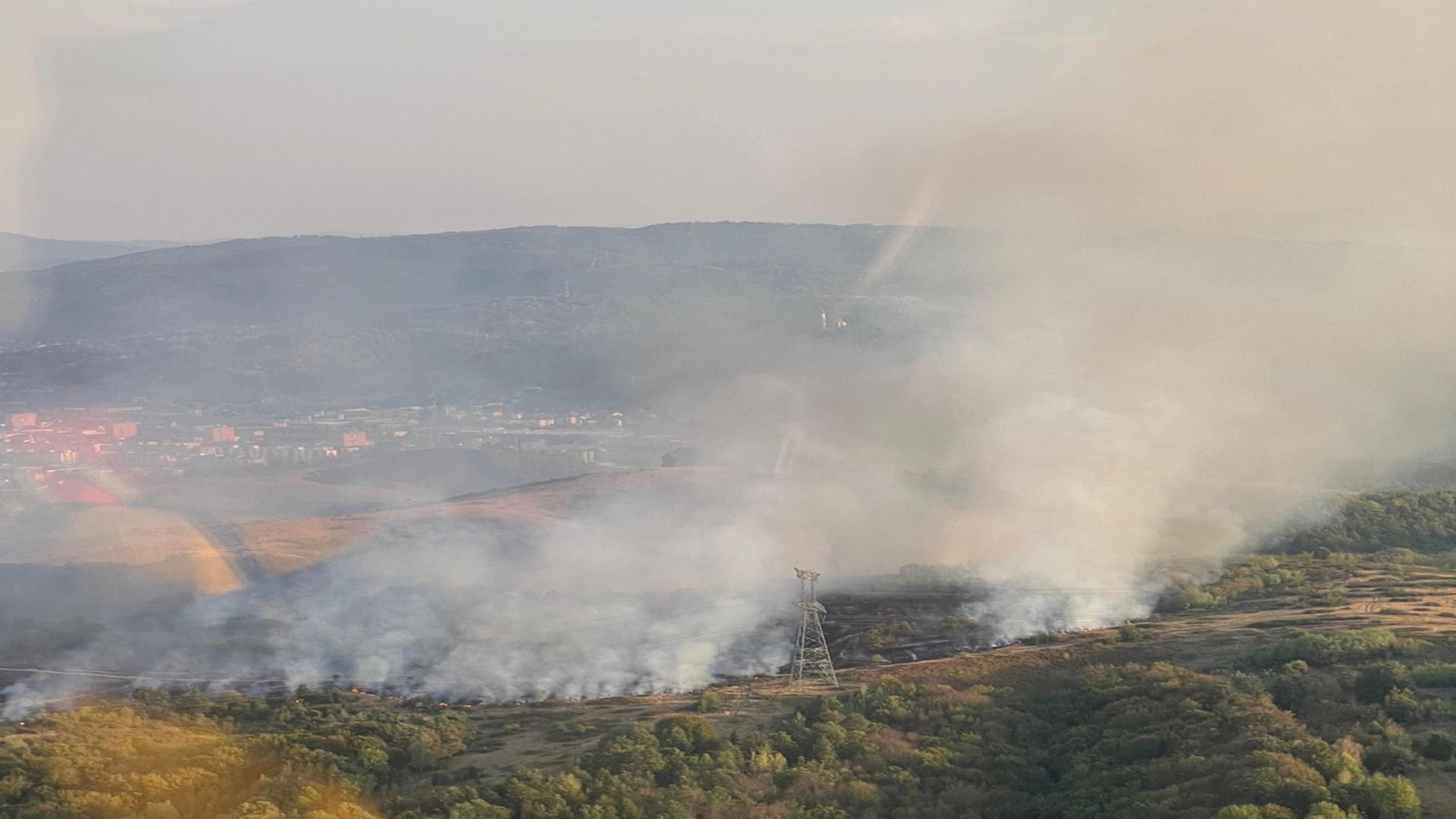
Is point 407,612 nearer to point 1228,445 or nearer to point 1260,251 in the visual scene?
point 1228,445

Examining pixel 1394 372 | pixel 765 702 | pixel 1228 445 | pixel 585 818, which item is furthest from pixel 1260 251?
pixel 585 818

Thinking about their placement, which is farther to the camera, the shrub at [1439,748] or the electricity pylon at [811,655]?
the electricity pylon at [811,655]

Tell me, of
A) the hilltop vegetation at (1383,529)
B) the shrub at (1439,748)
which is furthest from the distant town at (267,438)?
the shrub at (1439,748)


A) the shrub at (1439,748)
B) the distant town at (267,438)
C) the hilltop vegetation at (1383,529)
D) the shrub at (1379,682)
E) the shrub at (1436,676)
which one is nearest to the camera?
the shrub at (1439,748)

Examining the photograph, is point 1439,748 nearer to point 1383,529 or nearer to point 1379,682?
point 1379,682

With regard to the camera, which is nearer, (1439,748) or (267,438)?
(1439,748)

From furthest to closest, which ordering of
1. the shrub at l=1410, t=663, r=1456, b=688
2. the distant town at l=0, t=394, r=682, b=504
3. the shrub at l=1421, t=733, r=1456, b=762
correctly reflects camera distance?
the distant town at l=0, t=394, r=682, b=504
the shrub at l=1410, t=663, r=1456, b=688
the shrub at l=1421, t=733, r=1456, b=762

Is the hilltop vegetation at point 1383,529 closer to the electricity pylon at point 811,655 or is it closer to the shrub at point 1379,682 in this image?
the electricity pylon at point 811,655

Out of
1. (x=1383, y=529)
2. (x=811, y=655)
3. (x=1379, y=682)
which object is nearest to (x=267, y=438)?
(x=811, y=655)

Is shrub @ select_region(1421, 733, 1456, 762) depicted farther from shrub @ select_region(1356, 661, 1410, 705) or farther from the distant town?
the distant town

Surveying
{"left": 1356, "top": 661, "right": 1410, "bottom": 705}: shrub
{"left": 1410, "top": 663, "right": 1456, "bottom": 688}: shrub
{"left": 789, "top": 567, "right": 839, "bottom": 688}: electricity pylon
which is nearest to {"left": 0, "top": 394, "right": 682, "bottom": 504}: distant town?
{"left": 789, "top": 567, "right": 839, "bottom": 688}: electricity pylon

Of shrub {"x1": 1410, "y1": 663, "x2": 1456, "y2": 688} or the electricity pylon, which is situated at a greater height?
shrub {"x1": 1410, "y1": 663, "x2": 1456, "y2": 688}
